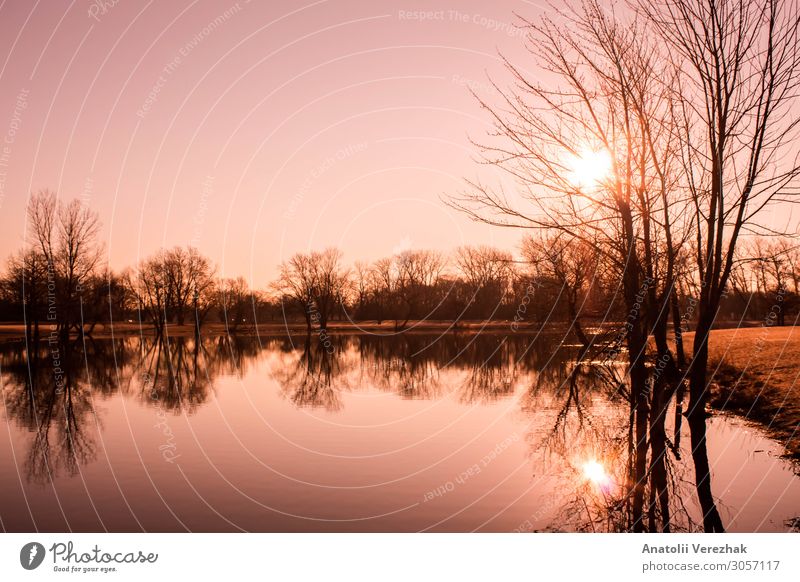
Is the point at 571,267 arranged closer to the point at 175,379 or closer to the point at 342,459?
the point at 342,459

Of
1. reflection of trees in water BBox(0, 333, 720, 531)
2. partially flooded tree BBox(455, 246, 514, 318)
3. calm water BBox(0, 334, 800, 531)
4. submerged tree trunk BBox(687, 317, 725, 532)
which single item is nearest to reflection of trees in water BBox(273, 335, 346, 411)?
reflection of trees in water BBox(0, 333, 720, 531)

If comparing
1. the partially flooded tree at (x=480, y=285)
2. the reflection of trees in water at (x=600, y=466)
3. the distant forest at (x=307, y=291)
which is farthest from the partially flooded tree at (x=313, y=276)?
the reflection of trees in water at (x=600, y=466)

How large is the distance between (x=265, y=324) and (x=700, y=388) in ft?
311

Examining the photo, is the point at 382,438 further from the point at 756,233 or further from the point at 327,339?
the point at 327,339

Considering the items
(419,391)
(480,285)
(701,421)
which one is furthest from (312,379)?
(480,285)

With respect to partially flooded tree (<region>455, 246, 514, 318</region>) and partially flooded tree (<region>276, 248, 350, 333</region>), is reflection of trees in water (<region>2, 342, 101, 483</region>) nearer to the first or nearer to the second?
partially flooded tree (<region>276, 248, 350, 333</region>)

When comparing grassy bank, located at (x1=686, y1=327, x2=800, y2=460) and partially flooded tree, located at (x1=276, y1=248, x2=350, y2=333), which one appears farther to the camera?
partially flooded tree, located at (x1=276, y1=248, x2=350, y2=333)

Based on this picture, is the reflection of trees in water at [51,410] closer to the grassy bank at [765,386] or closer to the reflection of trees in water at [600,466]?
the reflection of trees in water at [600,466]
